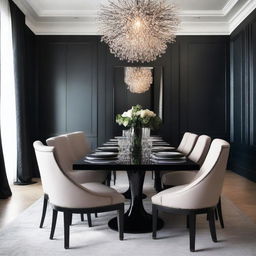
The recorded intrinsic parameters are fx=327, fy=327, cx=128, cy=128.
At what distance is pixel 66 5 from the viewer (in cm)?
590

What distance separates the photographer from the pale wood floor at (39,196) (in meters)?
3.60

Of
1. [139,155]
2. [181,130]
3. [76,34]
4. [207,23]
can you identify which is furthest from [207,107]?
[139,155]

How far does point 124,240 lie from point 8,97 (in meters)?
3.57

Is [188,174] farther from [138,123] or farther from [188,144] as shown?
[138,123]

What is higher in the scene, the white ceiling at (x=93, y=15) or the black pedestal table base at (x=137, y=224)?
the white ceiling at (x=93, y=15)

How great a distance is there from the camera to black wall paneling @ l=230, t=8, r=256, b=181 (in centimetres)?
552

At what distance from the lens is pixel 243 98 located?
5.94 metres

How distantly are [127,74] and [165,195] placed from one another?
4404 mm

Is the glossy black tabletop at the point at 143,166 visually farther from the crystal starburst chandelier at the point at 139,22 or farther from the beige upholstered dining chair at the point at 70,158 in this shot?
the crystal starburst chandelier at the point at 139,22

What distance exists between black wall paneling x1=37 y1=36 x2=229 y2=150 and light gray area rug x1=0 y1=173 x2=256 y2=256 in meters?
3.43

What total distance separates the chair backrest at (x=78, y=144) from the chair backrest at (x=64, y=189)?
155 centimetres

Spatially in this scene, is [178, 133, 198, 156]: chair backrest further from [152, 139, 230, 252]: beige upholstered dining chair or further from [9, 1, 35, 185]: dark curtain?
[9, 1, 35, 185]: dark curtain

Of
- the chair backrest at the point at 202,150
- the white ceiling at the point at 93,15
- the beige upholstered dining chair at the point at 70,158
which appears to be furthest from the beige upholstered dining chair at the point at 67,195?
the white ceiling at the point at 93,15

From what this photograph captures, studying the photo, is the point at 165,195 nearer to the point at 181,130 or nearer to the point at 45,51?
the point at 181,130
